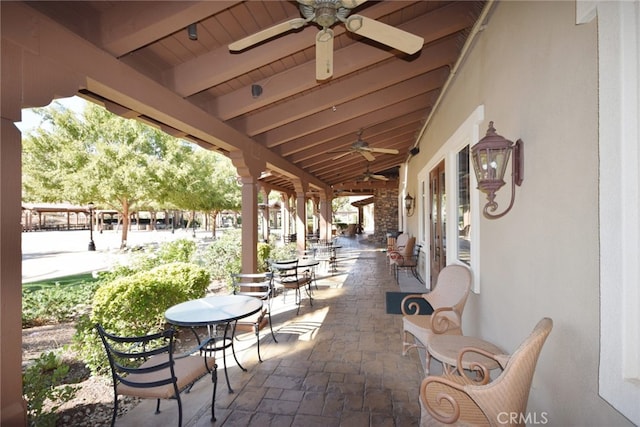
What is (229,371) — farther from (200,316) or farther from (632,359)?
(632,359)

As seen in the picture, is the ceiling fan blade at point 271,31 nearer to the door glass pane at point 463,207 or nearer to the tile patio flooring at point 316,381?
the door glass pane at point 463,207

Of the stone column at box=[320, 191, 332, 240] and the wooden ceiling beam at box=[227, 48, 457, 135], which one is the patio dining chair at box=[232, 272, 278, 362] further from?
the stone column at box=[320, 191, 332, 240]

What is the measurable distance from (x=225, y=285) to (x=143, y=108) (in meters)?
4.72

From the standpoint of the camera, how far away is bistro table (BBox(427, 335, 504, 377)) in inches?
82.3

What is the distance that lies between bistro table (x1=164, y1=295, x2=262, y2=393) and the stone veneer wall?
39.0 ft

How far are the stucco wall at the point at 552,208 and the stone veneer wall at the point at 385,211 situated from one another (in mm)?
11914

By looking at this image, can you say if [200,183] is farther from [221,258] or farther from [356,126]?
[356,126]

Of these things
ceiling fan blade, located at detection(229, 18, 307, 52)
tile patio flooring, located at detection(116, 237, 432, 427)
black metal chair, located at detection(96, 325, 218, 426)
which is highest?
ceiling fan blade, located at detection(229, 18, 307, 52)

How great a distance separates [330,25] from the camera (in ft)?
6.65

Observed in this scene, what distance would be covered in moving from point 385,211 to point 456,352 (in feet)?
40.8

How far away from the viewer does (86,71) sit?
2.13 m

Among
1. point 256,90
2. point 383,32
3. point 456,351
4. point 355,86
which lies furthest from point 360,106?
point 456,351

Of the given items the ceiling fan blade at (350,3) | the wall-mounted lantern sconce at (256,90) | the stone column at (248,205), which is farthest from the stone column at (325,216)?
the ceiling fan blade at (350,3)

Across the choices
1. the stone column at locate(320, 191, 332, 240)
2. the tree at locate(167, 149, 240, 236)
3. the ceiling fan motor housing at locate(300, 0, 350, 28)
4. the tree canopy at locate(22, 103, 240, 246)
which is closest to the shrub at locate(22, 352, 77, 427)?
the ceiling fan motor housing at locate(300, 0, 350, 28)
